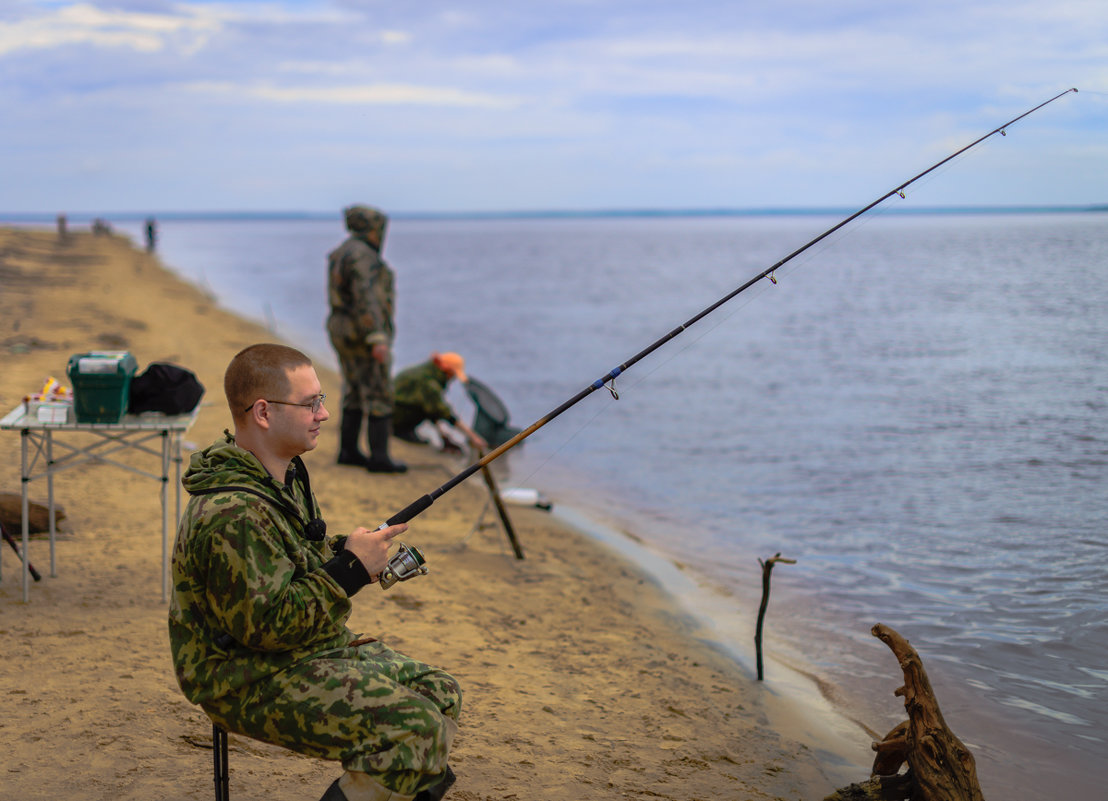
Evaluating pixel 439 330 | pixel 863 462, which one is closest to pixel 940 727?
pixel 863 462

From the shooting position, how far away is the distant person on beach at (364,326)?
8.30 meters

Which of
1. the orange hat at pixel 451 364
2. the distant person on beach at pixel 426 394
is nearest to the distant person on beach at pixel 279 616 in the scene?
the distant person on beach at pixel 426 394

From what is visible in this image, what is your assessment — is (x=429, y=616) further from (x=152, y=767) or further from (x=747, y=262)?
(x=747, y=262)

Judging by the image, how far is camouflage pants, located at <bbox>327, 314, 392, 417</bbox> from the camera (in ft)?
27.6

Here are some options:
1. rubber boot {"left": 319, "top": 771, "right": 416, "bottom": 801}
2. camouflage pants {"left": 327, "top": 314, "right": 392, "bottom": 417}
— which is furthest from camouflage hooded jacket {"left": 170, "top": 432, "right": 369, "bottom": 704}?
camouflage pants {"left": 327, "top": 314, "right": 392, "bottom": 417}

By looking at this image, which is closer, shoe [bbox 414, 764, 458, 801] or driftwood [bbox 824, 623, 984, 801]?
shoe [bbox 414, 764, 458, 801]

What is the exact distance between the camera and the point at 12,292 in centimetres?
2311

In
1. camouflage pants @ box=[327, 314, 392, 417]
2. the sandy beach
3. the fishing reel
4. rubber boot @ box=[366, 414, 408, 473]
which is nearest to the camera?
the fishing reel

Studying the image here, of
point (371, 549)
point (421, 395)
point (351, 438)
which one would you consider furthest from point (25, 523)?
point (421, 395)

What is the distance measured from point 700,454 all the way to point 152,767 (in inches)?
352

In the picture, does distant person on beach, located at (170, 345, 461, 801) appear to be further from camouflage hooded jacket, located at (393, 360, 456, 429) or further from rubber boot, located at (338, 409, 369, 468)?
camouflage hooded jacket, located at (393, 360, 456, 429)

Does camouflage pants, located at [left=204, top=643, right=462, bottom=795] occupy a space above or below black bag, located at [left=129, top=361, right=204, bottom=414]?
below

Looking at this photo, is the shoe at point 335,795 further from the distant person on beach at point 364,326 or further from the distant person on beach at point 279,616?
the distant person on beach at point 364,326

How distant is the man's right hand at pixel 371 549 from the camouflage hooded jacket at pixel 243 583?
18mm
